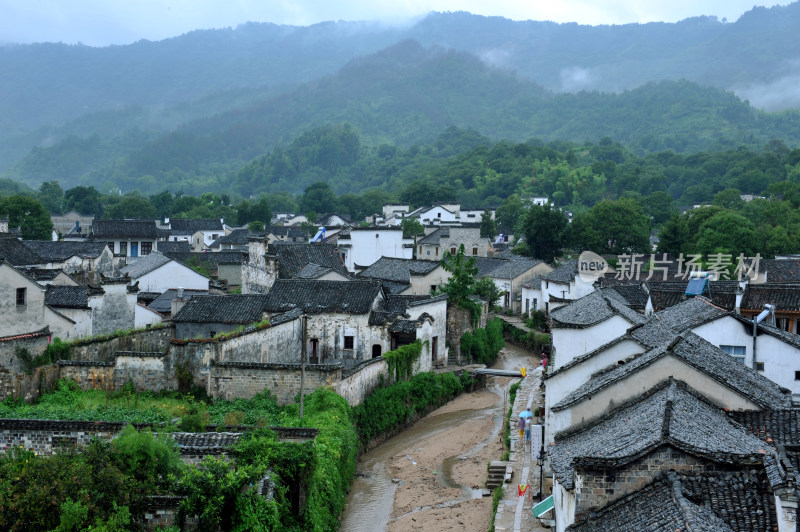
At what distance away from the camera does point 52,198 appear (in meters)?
135

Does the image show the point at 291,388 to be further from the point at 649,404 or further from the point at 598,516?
the point at 598,516

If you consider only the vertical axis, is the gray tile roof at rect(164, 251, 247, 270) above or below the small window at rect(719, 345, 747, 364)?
below

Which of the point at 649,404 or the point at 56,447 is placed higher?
the point at 649,404

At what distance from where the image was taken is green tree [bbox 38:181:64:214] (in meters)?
127

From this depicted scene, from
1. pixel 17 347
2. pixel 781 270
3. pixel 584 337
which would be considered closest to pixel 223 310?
pixel 17 347

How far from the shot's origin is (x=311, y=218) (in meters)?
104

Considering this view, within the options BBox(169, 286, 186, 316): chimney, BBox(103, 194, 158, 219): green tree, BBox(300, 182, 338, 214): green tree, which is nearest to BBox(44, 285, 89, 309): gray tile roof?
BBox(169, 286, 186, 316): chimney

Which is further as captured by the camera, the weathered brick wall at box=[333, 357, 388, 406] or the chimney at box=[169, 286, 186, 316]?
the chimney at box=[169, 286, 186, 316]

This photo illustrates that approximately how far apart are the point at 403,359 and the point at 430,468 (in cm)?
686

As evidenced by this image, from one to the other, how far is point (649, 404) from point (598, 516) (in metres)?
3.96

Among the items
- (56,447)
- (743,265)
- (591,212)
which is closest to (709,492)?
(56,447)

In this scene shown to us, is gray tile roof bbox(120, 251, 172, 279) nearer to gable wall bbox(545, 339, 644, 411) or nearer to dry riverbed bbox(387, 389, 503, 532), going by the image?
dry riverbed bbox(387, 389, 503, 532)

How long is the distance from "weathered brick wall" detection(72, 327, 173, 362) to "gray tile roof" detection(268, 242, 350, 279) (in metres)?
12.2

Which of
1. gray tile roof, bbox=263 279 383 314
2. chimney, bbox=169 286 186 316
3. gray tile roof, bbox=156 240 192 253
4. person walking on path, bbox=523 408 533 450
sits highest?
gray tile roof, bbox=263 279 383 314
